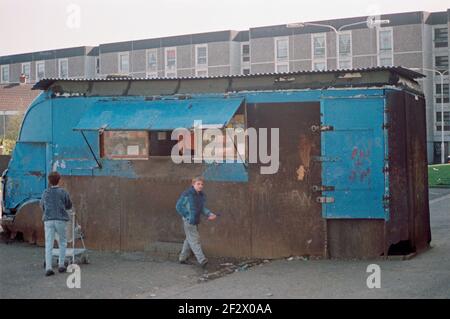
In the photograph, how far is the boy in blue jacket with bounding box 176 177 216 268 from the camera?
36.7 ft

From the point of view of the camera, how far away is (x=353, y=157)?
1145cm

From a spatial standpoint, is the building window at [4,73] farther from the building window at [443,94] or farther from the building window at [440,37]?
the building window at [443,94]

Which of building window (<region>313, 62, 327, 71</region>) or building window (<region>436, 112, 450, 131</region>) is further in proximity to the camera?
building window (<region>313, 62, 327, 71</region>)

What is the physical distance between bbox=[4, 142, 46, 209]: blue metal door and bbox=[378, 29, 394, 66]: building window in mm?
55412

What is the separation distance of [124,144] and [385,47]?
56573mm

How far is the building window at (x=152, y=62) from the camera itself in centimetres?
7581

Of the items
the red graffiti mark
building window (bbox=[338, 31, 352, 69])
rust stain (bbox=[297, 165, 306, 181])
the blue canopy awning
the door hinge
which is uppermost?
building window (bbox=[338, 31, 352, 69])

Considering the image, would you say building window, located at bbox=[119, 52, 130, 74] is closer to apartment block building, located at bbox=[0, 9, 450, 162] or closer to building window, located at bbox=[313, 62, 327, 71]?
apartment block building, located at bbox=[0, 9, 450, 162]

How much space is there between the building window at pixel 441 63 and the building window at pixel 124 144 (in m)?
58.3

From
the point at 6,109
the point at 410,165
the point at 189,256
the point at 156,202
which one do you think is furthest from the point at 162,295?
the point at 6,109

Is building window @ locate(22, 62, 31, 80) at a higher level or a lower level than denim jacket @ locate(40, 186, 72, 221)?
higher

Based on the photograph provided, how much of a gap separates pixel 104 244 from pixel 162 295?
4.21 metres

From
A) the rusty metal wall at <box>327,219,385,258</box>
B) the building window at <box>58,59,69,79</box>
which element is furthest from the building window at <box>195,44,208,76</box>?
the rusty metal wall at <box>327,219,385,258</box>

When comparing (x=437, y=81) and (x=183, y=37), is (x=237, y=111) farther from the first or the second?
(x=183, y=37)
